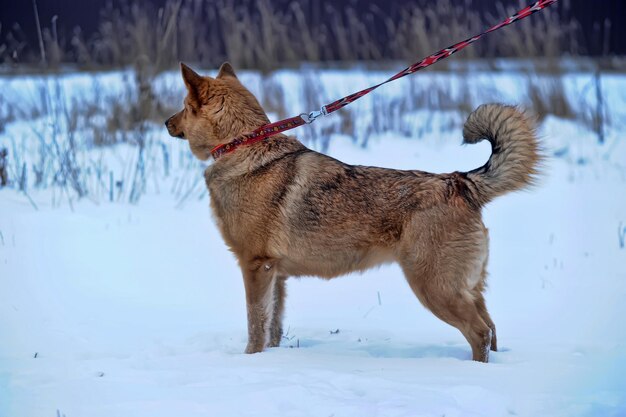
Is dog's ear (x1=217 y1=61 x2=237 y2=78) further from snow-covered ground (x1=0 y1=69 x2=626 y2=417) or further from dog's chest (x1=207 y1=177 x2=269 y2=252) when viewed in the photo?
snow-covered ground (x1=0 y1=69 x2=626 y2=417)

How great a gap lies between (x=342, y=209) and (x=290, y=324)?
126 cm

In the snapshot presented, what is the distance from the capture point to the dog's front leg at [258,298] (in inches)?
167

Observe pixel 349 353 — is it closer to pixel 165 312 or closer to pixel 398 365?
pixel 398 365

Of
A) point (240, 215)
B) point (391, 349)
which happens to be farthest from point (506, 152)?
point (240, 215)

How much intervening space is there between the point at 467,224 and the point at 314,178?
36.3 inches

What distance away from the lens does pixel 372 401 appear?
3.19 meters

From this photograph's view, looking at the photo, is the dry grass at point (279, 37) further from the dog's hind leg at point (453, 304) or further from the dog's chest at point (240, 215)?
the dog's hind leg at point (453, 304)

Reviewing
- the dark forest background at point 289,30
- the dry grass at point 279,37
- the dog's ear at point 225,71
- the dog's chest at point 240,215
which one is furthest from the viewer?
the dark forest background at point 289,30

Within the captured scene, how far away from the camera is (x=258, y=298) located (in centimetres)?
428

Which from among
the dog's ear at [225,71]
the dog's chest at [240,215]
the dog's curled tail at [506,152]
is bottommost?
the dog's chest at [240,215]

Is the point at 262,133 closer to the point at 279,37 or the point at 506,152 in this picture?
the point at 506,152

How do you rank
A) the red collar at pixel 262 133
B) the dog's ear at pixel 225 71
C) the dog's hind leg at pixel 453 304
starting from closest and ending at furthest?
the dog's hind leg at pixel 453 304 < the red collar at pixel 262 133 < the dog's ear at pixel 225 71

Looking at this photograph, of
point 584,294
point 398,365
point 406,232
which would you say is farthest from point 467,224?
point 584,294

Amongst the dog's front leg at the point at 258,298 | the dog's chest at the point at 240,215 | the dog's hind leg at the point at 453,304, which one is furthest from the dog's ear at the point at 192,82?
the dog's hind leg at the point at 453,304
